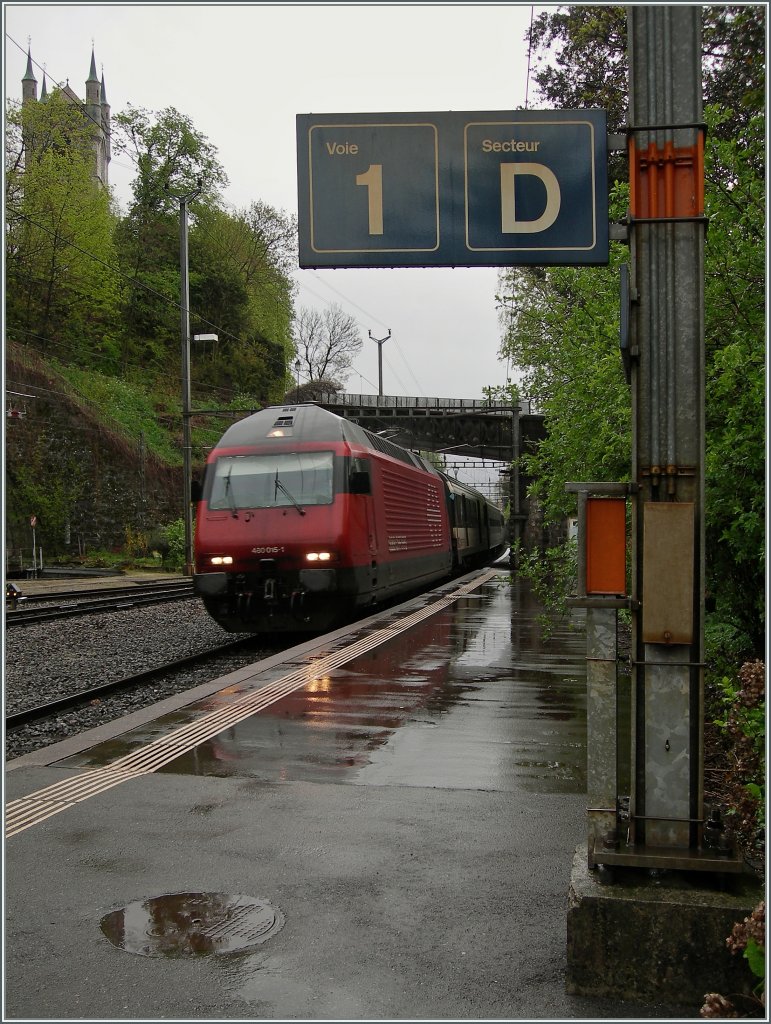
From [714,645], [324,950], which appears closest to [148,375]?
[714,645]

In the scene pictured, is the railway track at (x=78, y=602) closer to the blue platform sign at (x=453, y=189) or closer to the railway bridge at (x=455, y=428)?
the blue platform sign at (x=453, y=189)

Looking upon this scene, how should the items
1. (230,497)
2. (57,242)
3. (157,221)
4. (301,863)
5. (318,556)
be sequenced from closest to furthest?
1. (301,863)
2. (318,556)
3. (230,497)
4. (57,242)
5. (157,221)

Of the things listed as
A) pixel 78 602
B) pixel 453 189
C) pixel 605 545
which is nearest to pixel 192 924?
pixel 605 545

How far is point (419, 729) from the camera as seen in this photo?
720cm

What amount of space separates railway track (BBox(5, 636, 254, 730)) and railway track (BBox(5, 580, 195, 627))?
5.12 m

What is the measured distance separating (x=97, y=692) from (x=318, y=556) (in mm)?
4244

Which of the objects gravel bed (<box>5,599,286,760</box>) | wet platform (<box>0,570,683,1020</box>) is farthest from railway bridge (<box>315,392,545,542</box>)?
wet platform (<box>0,570,683,1020</box>)

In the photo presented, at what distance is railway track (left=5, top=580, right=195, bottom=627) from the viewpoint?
16878 mm

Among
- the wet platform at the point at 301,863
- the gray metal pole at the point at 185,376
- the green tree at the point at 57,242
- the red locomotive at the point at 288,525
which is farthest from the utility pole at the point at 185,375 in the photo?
the wet platform at the point at 301,863

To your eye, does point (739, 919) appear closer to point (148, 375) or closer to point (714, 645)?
point (714, 645)

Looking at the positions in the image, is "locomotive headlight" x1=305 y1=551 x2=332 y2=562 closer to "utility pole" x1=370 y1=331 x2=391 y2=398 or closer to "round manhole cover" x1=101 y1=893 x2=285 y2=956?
"round manhole cover" x1=101 y1=893 x2=285 y2=956

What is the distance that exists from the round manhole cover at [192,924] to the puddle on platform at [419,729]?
71.0 inches

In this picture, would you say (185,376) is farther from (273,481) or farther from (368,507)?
(273,481)

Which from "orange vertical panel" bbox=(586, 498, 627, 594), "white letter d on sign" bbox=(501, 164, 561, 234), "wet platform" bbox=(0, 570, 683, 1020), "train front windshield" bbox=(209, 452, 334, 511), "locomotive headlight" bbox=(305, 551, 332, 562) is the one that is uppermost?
"white letter d on sign" bbox=(501, 164, 561, 234)
